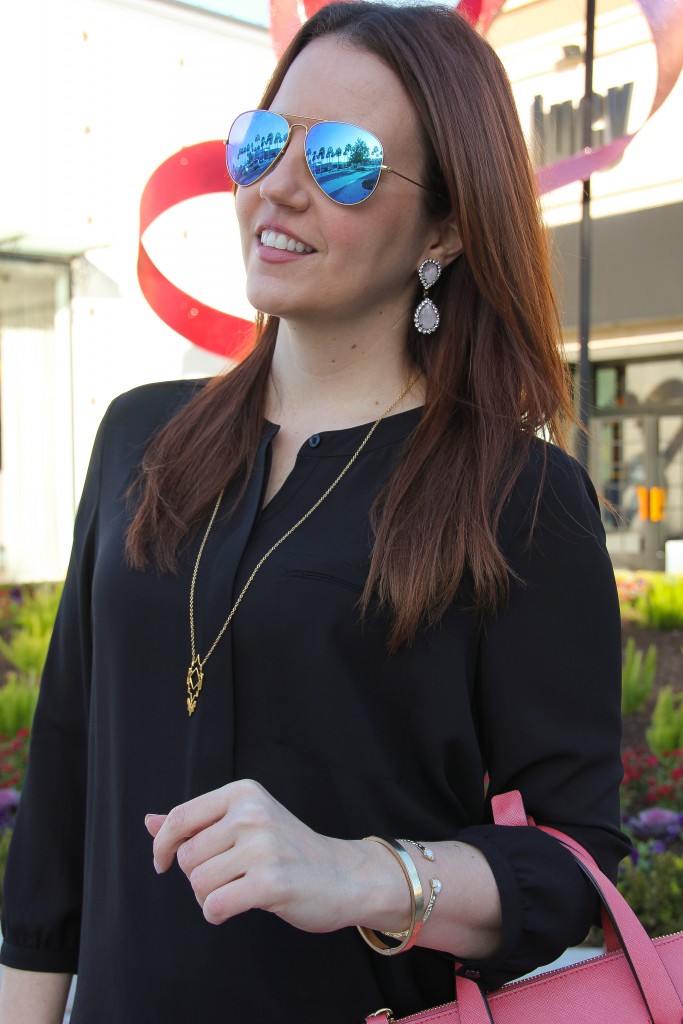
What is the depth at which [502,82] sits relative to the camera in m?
1.46

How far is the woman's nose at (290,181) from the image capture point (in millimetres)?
1367

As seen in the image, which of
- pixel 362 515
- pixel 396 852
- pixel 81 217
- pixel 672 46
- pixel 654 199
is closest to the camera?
pixel 396 852

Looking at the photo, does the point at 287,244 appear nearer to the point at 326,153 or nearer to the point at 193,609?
the point at 326,153

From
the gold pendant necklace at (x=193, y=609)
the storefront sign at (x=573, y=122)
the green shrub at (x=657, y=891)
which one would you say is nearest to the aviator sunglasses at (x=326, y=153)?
the gold pendant necklace at (x=193, y=609)

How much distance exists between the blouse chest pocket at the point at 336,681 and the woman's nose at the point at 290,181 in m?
0.52

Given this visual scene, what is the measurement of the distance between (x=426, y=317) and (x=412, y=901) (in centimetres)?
84

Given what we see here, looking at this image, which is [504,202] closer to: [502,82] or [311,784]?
[502,82]

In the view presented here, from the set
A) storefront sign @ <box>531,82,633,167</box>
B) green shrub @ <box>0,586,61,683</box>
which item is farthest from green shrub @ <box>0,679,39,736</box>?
storefront sign @ <box>531,82,633,167</box>

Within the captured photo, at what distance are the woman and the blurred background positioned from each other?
4.21 meters

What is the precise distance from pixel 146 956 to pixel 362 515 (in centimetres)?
62

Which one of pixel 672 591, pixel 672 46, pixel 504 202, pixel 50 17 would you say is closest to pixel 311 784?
pixel 504 202

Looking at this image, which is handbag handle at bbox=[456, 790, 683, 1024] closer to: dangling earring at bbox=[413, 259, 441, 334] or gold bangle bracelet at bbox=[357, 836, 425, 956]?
gold bangle bracelet at bbox=[357, 836, 425, 956]

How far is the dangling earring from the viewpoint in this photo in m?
1.50

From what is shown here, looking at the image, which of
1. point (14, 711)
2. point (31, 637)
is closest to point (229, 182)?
point (31, 637)
